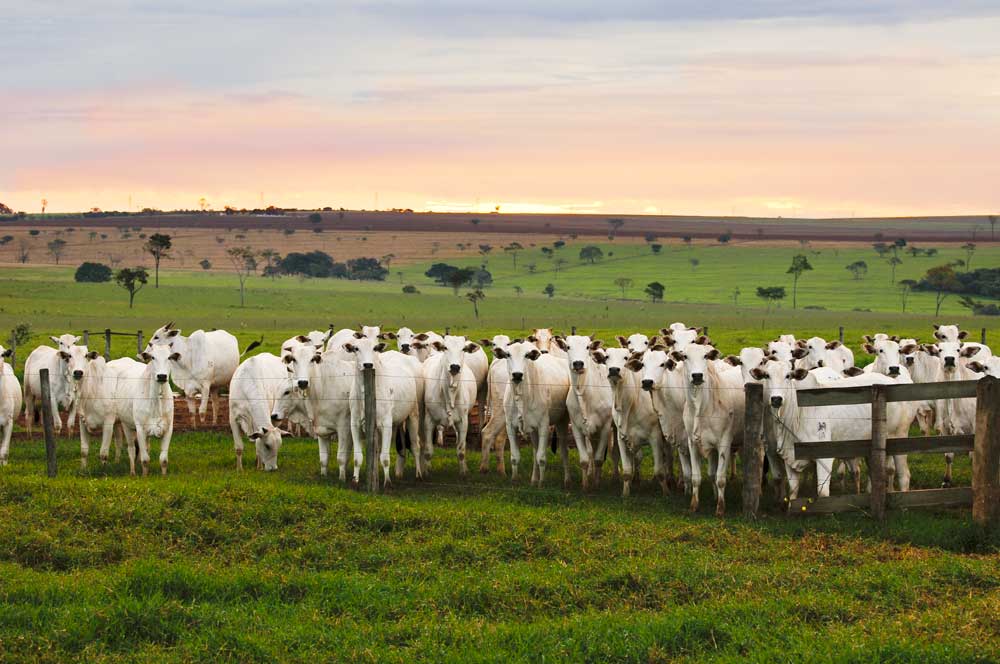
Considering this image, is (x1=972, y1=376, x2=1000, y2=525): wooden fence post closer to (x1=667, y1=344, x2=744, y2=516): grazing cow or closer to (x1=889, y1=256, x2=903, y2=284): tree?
(x1=667, y1=344, x2=744, y2=516): grazing cow

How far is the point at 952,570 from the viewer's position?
13.0 metres

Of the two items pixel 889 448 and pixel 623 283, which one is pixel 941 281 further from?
pixel 889 448

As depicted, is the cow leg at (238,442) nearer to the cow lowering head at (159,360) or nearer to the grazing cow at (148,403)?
the grazing cow at (148,403)

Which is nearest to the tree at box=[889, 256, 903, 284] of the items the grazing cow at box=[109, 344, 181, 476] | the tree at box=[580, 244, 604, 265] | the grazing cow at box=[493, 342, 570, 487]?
the tree at box=[580, 244, 604, 265]

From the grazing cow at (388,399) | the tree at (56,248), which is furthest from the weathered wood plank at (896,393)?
the tree at (56,248)

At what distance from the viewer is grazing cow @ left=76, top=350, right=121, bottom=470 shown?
67.2ft

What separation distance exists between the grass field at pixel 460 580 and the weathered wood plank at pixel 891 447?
2.84 ft

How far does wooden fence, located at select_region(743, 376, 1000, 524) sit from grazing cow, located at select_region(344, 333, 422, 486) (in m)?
6.01

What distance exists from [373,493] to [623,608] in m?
6.45

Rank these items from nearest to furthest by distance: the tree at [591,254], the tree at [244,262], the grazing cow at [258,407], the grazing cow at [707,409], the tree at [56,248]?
the grazing cow at [707,409], the grazing cow at [258,407], the tree at [244,262], the tree at [56,248], the tree at [591,254]

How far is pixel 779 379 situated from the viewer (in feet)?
56.6

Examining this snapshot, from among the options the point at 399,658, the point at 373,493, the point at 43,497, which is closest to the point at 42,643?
the point at 399,658

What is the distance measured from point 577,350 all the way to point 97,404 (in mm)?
8518

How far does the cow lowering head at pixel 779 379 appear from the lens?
17109 mm
